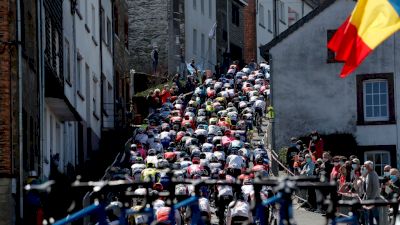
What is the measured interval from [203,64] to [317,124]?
116 feet

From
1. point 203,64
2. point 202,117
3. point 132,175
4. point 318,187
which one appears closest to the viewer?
point 318,187

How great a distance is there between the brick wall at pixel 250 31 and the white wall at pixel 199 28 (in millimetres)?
4478

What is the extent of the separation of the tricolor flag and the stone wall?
200 feet

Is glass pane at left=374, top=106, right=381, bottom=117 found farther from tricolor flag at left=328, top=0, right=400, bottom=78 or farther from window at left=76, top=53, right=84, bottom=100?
tricolor flag at left=328, top=0, right=400, bottom=78

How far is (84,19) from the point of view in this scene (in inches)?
2044

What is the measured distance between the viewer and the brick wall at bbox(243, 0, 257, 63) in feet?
315

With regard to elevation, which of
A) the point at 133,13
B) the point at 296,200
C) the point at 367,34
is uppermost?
the point at 133,13

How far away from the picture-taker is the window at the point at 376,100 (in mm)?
53031

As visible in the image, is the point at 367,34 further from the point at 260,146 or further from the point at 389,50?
the point at 389,50

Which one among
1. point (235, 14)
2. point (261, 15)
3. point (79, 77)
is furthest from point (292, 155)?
point (261, 15)

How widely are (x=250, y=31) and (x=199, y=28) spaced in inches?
380

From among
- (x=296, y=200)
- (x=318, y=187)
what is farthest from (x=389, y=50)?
(x=318, y=187)

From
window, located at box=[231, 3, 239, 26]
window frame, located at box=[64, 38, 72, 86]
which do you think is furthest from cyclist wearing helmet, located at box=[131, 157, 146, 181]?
window, located at box=[231, 3, 239, 26]

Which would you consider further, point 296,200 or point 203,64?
point 203,64
